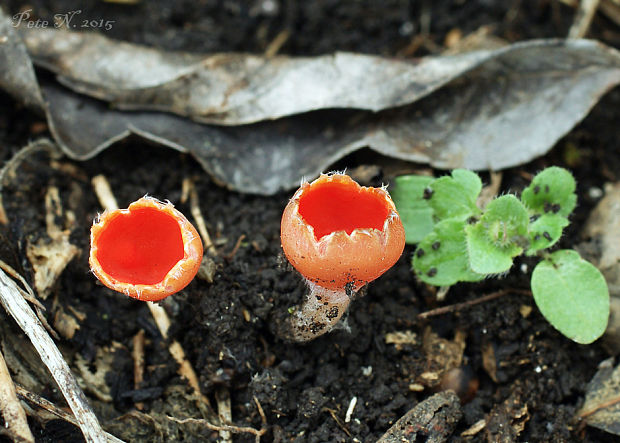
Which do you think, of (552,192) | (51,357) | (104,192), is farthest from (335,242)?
(104,192)

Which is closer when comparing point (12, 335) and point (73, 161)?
point (12, 335)

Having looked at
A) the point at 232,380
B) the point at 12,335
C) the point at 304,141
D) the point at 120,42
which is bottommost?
the point at 232,380

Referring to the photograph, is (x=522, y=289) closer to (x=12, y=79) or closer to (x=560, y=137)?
(x=560, y=137)

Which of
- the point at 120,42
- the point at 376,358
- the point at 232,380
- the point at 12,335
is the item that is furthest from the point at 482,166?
the point at 12,335

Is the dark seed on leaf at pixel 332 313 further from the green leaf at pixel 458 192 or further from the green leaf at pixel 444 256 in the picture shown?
the green leaf at pixel 458 192

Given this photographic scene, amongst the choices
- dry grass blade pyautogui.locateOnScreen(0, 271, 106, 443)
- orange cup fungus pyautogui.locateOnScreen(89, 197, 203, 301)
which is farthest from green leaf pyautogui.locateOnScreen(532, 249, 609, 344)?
dry grass blade pyautogui.locateOnScreen(0, 271, 106, 443)

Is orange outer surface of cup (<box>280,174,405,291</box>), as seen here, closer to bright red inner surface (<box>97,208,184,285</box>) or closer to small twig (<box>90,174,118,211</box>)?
bright red inner surface (<box>97,208,184,285</box>)

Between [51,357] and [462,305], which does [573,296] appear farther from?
[51,357]
